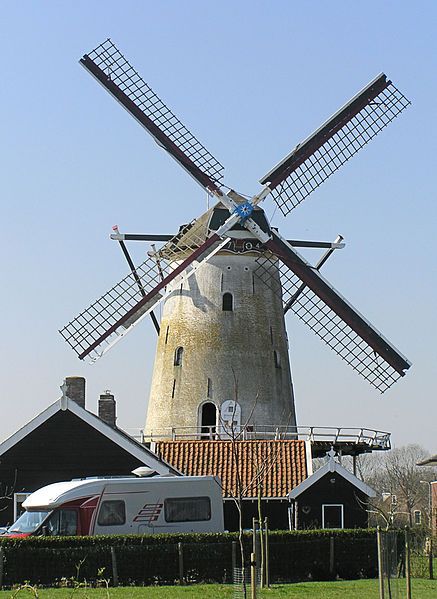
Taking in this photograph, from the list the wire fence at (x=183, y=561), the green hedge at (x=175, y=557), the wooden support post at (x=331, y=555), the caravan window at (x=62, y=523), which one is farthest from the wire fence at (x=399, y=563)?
the caravan window at (x=62, y=523)

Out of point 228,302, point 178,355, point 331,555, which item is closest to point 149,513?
point 331,555

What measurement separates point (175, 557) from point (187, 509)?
6.86 feet

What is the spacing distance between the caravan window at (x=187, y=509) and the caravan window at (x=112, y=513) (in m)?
0.91

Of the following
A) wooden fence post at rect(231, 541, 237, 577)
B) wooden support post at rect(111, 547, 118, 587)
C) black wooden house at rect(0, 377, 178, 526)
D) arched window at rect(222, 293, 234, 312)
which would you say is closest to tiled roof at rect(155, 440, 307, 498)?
black wooden house at rect(0, 377, 178, 526)

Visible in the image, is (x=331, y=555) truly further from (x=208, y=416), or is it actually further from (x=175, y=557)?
(x=208, y=416)

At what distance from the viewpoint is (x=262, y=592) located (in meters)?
19.9

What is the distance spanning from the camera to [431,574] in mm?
23984

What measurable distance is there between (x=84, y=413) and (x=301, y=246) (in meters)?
9.83

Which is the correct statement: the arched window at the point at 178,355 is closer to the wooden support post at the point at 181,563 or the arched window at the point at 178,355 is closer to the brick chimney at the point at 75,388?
the brick chimney at the point at 75,388

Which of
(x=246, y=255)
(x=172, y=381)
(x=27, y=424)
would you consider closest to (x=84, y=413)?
(x=27, y=424)

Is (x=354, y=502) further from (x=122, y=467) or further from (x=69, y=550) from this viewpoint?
(x=69, y=550)

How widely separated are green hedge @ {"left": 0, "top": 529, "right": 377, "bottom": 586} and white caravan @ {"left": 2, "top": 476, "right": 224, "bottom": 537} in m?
1.32

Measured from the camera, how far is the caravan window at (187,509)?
23.7 meters

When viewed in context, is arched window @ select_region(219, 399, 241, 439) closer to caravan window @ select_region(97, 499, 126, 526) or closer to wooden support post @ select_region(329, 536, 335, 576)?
caravan window @ select_region(97, 499, 126, 526)
